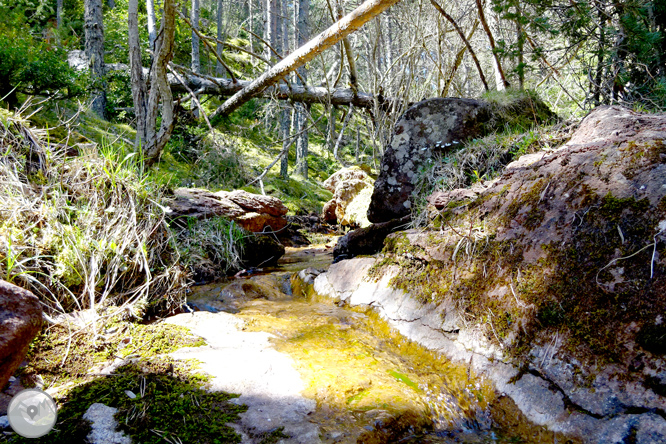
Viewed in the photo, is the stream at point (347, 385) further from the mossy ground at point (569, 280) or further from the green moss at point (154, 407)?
the mossy ground at point (569, 280)

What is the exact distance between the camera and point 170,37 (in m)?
4.54

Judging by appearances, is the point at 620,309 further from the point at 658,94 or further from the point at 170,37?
the point at 170,37

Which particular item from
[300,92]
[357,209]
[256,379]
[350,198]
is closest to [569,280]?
[256,379]

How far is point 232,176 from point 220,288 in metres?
5.39

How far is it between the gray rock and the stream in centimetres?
44

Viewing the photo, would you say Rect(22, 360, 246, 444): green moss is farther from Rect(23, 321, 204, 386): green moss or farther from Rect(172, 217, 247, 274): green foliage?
Rect(172, 217, 247, 274): green foliage

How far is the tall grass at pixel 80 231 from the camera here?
222 cm

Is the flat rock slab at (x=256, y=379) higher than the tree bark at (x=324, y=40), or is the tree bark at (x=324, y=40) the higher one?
the tree bark at (x=324, y=40)

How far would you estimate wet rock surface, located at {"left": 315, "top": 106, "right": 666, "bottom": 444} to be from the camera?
163 cm

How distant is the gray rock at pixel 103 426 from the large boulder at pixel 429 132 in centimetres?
388

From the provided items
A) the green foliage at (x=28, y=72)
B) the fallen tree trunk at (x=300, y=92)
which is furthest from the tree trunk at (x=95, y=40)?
the green foliage at (x=28, y=72)

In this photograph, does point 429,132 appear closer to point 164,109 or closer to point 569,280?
point 569,280

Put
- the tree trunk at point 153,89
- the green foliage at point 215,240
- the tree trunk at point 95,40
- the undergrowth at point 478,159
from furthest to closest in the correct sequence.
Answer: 1. the tree trunk at point 95,40
2. the green foliage at point 215,240
3. the tree trunk at point 153,89
4. the undergrowth at point 478,159

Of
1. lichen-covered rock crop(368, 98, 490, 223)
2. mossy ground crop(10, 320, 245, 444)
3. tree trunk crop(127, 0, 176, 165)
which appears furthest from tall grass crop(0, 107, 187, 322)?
lichen-covered rock crop(368, 98, 490, 223)
